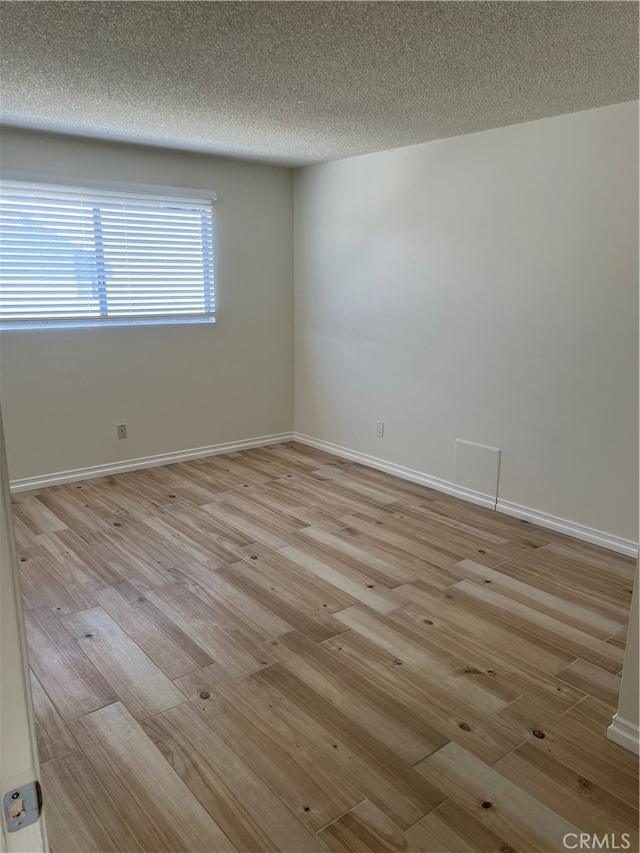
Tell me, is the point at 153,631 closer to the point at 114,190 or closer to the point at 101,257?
the point at 101,257

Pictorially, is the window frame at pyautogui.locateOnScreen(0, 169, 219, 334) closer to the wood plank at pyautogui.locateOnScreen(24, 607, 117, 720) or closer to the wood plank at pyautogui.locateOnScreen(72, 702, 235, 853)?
the wood plank at pyautogui.locateOnScreen(24, 607, 117, 720)

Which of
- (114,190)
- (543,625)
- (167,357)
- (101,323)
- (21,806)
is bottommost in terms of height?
(543,625)

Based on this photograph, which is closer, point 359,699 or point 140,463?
point 359,699

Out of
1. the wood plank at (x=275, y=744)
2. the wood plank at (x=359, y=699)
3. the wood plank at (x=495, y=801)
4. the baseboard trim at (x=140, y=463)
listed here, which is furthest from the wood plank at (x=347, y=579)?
the baseboard trim at (x=140, y=463)

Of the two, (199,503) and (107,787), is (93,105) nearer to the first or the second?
(199,503)

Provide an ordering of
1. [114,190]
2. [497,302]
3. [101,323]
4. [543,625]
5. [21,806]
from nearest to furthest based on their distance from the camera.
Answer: [21,806], [543,625], [497,302], [114,190], [101,323]

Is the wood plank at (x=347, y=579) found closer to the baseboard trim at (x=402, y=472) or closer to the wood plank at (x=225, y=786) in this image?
the wood plank at (x=225, y=786)

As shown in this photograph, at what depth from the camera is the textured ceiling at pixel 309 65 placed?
2020 mm

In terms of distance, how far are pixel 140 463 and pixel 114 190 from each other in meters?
1.98

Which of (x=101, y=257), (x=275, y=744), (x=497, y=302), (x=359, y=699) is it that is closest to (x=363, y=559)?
(x=359, y=699)

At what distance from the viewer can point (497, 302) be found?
3.72 m

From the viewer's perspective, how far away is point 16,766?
0.65m

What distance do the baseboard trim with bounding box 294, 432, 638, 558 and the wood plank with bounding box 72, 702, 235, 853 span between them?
2517mm

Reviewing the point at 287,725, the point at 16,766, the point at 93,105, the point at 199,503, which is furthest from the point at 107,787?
the point at 93,105
